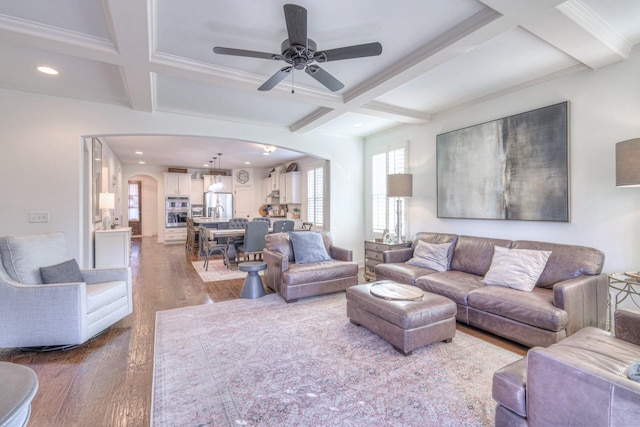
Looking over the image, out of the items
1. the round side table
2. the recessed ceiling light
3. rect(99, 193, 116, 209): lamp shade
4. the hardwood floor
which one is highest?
the recessed ceiling light

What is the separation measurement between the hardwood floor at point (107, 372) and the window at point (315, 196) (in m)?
3.75

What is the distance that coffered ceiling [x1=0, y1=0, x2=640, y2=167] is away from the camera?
216 centimetres

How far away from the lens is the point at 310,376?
7.25 feet

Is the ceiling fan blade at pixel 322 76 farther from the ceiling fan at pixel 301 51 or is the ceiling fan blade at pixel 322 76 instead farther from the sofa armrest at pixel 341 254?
the sofa armrest at pixel 341 254

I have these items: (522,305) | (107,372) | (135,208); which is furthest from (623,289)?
(135,208)

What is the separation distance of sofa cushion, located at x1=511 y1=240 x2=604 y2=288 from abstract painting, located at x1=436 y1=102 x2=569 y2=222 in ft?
1.30

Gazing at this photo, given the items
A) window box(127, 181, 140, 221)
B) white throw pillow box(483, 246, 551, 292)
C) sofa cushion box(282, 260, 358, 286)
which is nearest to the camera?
white throw pillow box(483, 246, 551, 292)

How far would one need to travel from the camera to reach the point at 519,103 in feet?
11.7

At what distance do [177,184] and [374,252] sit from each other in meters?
8.14

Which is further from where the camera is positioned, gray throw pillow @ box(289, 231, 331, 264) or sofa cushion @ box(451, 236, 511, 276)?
gray throw pillow @ box(289, 231, 331, 264)

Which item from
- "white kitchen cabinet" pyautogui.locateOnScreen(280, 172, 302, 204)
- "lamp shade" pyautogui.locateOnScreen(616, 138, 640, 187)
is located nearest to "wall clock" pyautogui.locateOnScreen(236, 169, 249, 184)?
"white kitchen cabinet" pyautogui.locateOnScreen(280, 172, 302, 204)

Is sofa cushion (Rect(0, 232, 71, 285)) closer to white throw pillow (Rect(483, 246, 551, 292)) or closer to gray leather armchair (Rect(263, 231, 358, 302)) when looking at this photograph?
gray leather armchair (Rect(263, 231, 358, 302))

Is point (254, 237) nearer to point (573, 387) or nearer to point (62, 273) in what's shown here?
point (62, 273)

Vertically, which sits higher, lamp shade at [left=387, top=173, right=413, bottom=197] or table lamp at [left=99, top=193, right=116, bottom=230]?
lamp shade at [left=387, top=173, right=413, bottom=197]
